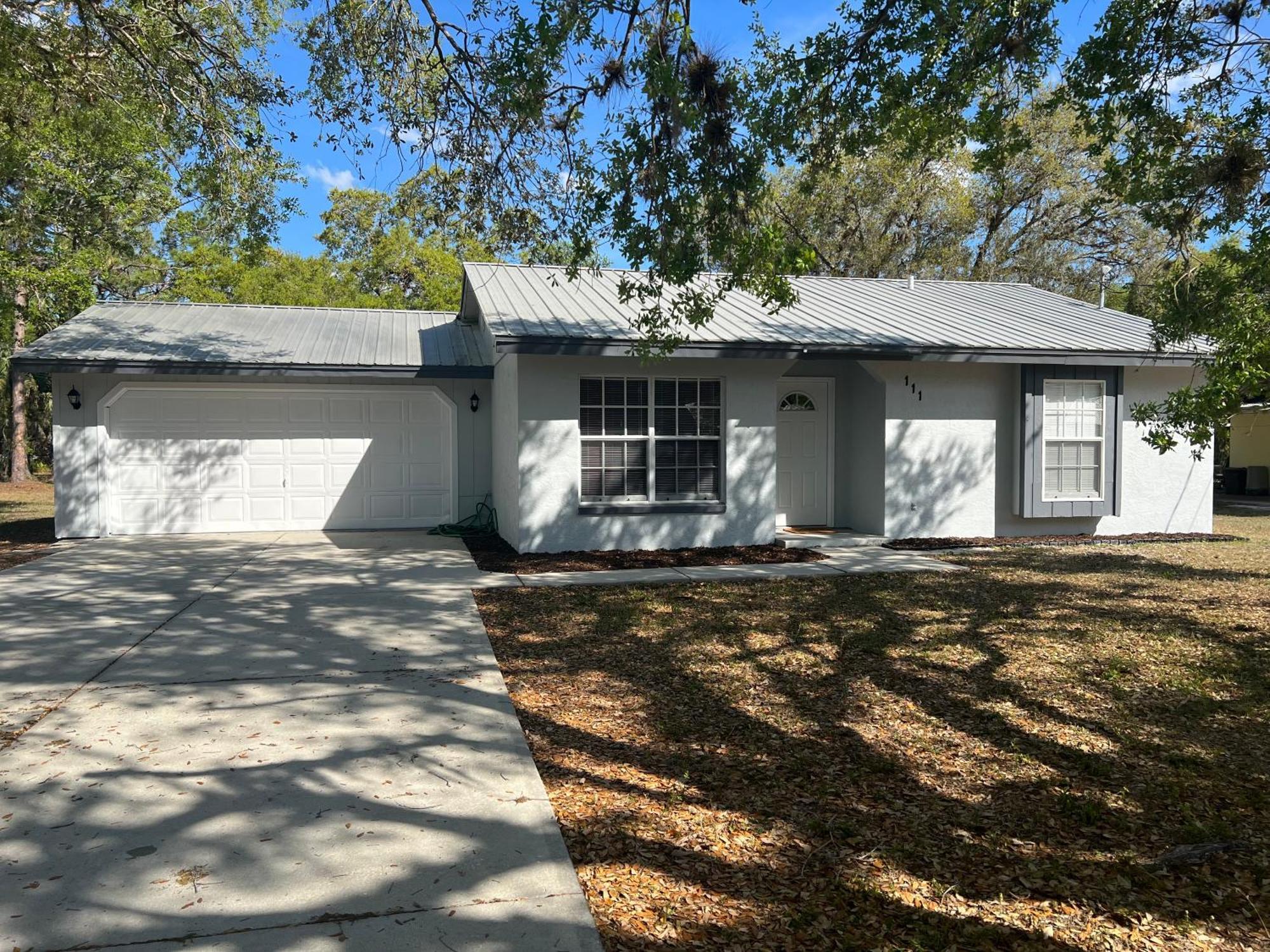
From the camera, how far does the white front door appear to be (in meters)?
13.1

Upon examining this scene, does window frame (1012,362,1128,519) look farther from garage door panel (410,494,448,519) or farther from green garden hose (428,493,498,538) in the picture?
garage door panel (410,494,448,519)

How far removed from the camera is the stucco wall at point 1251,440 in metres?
23.7

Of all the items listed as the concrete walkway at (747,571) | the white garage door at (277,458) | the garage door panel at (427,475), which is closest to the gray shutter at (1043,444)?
the concrete walkway at (747,571)

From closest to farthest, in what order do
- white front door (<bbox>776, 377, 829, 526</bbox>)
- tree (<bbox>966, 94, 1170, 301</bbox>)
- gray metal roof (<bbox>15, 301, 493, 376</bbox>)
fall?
1. gray metal roof (<bbox>15, 301, 493, 376</bbox>)
2. white front door (<bbox>776, 377, 829, 526</bbox>)
3. tree (<bbox>966, 94, 1170, 301</bbox>)

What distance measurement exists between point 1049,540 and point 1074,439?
154 cm

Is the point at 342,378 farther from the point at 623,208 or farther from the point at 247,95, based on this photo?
the point at 623,208

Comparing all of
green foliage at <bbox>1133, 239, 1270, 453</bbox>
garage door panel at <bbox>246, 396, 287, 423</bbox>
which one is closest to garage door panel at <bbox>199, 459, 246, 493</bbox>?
garage door panel at <bbox>246, 396, 287, 423</bbox>

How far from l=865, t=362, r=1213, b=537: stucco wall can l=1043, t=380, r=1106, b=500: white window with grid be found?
43 centimetres

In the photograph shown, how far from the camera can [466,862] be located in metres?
3.28

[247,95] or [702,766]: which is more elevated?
[247,95]

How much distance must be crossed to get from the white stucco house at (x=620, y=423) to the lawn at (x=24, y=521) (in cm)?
76

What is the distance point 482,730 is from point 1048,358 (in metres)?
10.5

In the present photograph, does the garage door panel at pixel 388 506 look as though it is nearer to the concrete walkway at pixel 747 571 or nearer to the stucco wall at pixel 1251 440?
the concrete walkway at pixel 747 571

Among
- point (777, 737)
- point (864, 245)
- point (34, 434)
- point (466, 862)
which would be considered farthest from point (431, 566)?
point (34, 434)
